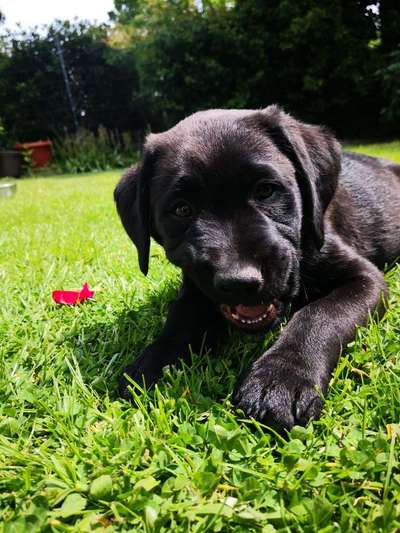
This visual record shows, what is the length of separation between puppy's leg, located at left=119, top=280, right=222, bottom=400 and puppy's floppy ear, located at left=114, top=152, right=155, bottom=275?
0.87 feet

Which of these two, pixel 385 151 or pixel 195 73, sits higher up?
pixel 195 73

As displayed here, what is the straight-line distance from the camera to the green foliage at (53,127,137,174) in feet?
56.6

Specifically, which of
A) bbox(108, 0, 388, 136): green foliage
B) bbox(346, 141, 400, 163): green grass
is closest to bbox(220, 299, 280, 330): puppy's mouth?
bbox(346, 141, 400, 163): green grass

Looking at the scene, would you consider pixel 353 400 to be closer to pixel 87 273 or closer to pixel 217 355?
pixel 217 355

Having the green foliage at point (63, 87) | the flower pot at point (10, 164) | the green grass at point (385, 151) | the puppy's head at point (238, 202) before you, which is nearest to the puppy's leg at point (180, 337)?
the puppy's head at point (238, 202)

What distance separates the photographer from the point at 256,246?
1.80m

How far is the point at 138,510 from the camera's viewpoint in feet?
3.85

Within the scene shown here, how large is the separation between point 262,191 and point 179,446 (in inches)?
42.5

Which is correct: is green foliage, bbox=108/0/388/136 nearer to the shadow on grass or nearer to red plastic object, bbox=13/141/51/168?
red plastic object, bbox=13/141/51/168

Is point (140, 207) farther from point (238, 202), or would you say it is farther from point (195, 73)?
point (195, 73)

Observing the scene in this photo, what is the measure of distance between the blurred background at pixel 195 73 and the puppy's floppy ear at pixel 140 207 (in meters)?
13.8

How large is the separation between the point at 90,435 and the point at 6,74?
21.1 meters

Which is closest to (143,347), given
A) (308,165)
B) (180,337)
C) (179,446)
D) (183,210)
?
(180,337)

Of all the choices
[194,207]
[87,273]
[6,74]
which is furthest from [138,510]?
[6,74]
